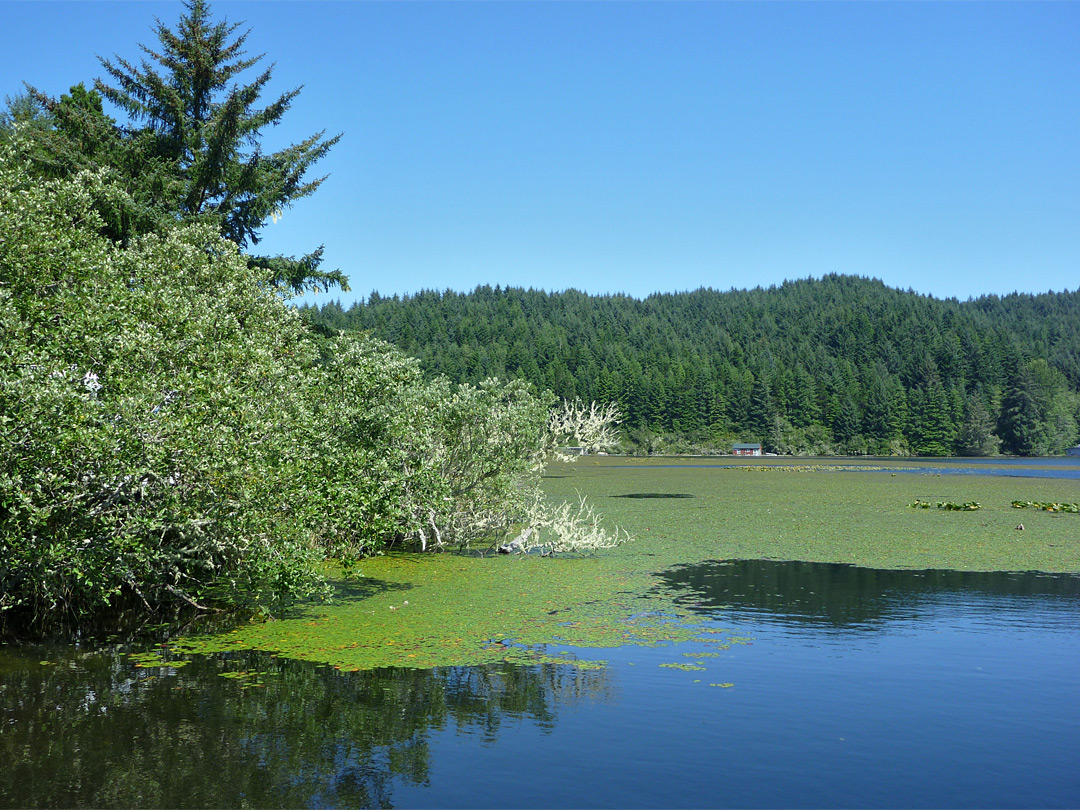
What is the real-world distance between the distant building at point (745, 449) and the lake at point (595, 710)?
123687 mm

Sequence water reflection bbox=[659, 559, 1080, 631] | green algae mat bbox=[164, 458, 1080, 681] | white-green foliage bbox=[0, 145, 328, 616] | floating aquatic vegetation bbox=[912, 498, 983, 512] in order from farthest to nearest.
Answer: floating aquatic vegetation bbox=[912, 498, 983, 512], water reflection bbox=[659, 559, 1080, 631], green algae mat bbox=[164, 458, 1080, 681], white-green foliage bbox=[0, 145, 328, 616]

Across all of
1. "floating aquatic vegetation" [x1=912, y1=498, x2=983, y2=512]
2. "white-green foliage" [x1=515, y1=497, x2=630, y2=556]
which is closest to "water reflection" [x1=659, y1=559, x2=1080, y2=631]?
"white-green foliage" [x1=515, y1=497, x2=630, y2=556]

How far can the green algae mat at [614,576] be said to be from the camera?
13125 millimetres

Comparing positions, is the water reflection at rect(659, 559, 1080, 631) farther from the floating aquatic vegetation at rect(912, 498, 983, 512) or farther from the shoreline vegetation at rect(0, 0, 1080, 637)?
the floating aquatic vegetation at rect(912, 498, 983, 512)

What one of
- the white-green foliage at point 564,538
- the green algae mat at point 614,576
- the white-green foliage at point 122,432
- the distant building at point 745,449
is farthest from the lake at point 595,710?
the distant building at point 745,449

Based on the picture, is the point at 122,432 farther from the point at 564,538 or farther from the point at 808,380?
the point at 808,380

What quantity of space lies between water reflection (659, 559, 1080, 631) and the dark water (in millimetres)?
1417

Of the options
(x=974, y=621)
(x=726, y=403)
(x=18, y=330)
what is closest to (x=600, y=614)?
(x=974, y=621)

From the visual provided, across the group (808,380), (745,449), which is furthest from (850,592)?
(808,380)

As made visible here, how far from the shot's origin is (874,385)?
6102 inches

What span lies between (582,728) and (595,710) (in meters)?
0.58

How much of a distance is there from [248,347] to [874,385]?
154m

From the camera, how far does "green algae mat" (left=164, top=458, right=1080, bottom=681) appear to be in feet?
43.1

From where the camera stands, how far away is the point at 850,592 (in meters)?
17.7
